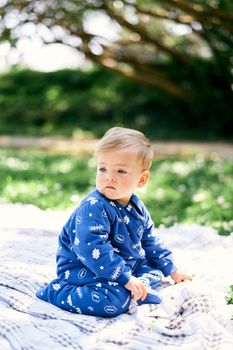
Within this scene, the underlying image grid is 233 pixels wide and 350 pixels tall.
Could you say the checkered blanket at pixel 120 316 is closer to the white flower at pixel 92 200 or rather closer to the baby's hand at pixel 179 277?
the baby's hand at pixel 179 277

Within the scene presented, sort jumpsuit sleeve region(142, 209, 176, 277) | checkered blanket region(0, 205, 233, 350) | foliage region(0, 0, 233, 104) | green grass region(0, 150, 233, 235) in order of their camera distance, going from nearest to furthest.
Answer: checkered blanket region(0, 205, 233, 350) < jumpsuit sleeve region(142, 209, 176, 277) < green grass region(0, 150, 233, 235) < foliage region(0, 0, 233, 104)

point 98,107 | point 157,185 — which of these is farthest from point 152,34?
point 157,185

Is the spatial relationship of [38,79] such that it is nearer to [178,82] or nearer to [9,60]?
[178,82]

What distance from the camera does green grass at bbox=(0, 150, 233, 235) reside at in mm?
5750

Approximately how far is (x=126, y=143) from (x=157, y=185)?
373 cm

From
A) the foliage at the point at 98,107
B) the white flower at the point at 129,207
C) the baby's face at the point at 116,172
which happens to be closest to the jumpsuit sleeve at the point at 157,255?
the white flower at the point at 129,207

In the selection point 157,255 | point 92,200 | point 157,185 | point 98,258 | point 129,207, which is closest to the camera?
point 98,258

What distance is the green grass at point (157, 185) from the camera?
18.9 feet

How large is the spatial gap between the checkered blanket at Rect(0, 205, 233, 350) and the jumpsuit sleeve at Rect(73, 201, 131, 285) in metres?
0.23

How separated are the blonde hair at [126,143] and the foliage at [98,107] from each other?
848cm

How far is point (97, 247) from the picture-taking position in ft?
10.6

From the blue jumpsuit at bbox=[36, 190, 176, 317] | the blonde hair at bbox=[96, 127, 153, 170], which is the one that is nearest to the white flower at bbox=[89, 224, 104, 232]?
the blue jumpsuit at bbox=[36, 190, 176, 317]

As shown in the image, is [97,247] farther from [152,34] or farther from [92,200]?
[152,34]

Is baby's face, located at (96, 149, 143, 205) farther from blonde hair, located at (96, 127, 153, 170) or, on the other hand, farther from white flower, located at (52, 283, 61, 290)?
white flower, located at (52, 283, 61, 290)
